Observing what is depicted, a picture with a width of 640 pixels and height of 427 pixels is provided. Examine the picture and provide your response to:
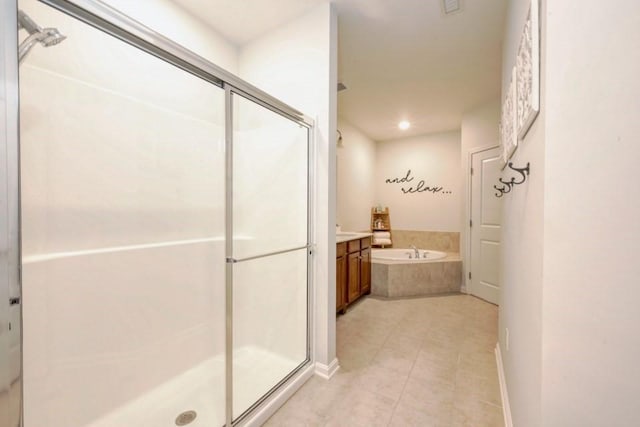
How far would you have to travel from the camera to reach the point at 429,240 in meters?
4.70

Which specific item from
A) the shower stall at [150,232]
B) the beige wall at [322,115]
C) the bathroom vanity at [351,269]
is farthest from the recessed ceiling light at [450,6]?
the bathroom vanity at [351,269]

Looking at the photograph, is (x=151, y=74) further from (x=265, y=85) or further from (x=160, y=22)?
(x=265, y=85)

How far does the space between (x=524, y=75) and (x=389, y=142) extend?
13.7 ft

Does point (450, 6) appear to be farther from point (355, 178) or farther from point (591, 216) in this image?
point (355, 178)

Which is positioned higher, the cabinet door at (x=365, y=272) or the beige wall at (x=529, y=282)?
the beige wall at (x=529, y=282)

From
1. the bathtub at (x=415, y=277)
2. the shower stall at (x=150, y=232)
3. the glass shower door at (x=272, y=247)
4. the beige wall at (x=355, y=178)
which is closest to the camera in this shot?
the shower stall at (x=150, y=232)

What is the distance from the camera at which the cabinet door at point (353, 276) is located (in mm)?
3052

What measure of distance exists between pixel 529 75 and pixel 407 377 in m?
1.87

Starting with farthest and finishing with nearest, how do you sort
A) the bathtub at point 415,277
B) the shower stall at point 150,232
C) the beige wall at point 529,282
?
1. the bathtub at point 415,277
2. the shower stall at point 150,232
3. the beige wall at point 529,282

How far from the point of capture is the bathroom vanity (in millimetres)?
2855

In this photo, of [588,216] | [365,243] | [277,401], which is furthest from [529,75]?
[365,243]

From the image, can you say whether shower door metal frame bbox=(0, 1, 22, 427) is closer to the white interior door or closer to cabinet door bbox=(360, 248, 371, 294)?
cabinet door bbox=(360, 248, 371, 294)

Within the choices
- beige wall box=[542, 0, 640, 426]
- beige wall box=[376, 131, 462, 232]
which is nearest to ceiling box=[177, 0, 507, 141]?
beige wall box=[376, 131, 462, 232]

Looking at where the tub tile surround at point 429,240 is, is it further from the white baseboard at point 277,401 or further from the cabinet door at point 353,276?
the white baseboard at point 277,401
